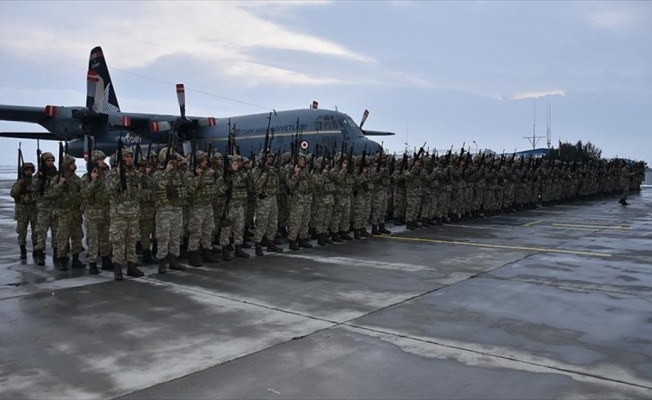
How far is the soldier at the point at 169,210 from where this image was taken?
800cm

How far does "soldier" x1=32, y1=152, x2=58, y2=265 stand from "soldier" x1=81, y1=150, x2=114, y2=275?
3.16 feet

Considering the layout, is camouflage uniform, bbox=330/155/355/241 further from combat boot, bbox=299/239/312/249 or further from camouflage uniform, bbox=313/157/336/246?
combat boot, bbox=299/239/312/249

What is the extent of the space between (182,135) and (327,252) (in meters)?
12.9

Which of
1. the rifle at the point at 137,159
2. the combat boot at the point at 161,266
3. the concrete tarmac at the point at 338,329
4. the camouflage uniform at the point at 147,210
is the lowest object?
the concrete tarmac at the point at 338,329

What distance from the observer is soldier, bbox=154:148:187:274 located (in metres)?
8.00

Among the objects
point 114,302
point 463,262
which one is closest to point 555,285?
point 463,262

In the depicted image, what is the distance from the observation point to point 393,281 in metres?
7.37

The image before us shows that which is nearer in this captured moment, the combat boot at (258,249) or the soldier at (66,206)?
the soldier at (66,206)

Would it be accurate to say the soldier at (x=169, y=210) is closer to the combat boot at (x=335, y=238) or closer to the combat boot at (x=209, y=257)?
the combat boot at (x=209, y=257)

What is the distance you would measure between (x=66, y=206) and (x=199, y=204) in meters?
1.93

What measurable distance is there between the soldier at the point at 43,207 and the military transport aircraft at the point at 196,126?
24.2 feet

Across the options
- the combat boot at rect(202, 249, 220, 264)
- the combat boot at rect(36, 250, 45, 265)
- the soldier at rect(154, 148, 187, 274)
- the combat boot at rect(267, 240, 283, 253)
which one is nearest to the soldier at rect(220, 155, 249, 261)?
the combat boot at rect(202, 249, 220, 264)

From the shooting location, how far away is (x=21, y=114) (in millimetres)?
19922

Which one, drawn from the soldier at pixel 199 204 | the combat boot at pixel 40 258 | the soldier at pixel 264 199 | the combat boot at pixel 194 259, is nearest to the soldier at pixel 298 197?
the soldier at pixel 264 199
